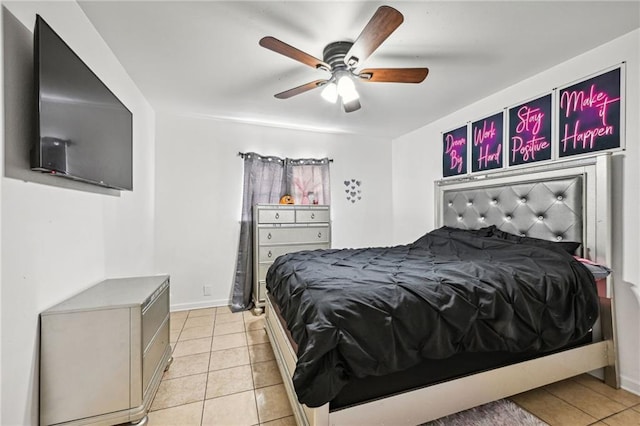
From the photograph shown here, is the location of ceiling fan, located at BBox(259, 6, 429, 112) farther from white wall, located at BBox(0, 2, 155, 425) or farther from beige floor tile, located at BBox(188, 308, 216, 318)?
beige floor tile, located at BBox(188, 308, 216, 318)

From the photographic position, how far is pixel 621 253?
5.90ft

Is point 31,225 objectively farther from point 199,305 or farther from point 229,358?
point 199,305

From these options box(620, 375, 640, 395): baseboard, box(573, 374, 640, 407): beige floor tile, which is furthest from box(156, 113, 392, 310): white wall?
box(620, 375, 640, 395): baseboard

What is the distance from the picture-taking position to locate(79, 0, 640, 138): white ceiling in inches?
62.1

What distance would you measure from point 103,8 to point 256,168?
2.08 metres

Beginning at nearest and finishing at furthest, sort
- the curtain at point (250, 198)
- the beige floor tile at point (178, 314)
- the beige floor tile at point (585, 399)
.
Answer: the beige floor tile at point (585, 399)
the beige floor tile at point (178, 314)
the curtain at point (250, 198)

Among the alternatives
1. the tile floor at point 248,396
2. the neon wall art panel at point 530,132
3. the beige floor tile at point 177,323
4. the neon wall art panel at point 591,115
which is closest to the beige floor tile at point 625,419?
the tile floor at point 248,396

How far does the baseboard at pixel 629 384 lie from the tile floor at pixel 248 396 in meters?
0.05

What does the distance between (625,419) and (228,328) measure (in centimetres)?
288

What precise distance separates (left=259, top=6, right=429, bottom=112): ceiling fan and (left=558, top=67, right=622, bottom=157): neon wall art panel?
121 cm

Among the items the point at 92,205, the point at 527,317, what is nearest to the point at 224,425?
the point at 92,205

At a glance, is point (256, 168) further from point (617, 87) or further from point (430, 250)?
point (617, 87)

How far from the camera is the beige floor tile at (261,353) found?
217cm

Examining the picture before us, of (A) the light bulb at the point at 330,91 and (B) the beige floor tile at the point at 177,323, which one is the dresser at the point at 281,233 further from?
(A) the light bulb at the point at 330,91
